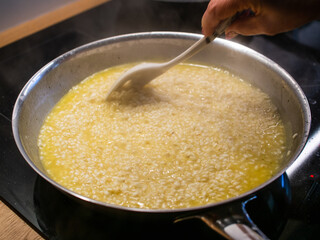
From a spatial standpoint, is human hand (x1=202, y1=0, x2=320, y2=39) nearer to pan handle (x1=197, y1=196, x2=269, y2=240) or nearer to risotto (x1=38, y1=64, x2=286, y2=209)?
risotto (x1=38, y1=64, x2=286, y2=209)

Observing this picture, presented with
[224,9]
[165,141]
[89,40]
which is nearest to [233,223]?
[165,141]

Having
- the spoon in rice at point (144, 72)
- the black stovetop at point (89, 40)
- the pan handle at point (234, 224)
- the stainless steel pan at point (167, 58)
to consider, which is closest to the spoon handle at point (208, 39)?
the spoon in rice at point (144, 72)

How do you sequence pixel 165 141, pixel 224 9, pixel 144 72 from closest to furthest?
pixel 224 9 → pixel 165 141 → pixel 144 72

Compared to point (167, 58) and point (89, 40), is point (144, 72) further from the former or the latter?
point (89, 40)

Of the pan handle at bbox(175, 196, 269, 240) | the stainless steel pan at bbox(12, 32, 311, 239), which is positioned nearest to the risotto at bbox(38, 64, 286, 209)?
the stainless steel pan at bbox(12, 32, 311, 239)

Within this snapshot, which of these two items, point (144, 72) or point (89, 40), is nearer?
point (144, 72)

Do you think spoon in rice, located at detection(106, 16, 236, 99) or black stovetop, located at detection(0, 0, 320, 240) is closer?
black stovetop, located at detection(0, 0, 320, 240)
